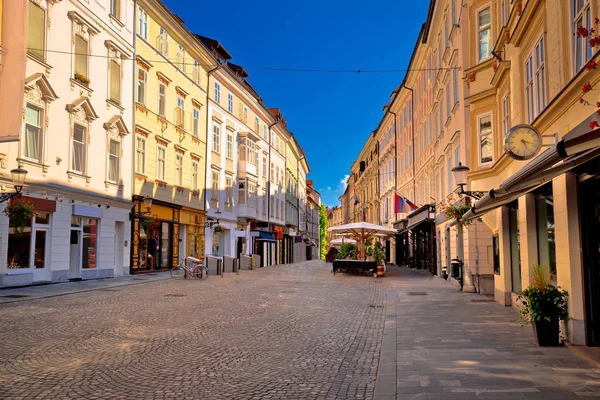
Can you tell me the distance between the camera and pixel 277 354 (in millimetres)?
7879

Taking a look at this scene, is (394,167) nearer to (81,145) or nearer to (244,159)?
(244,159)

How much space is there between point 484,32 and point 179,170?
780 inches

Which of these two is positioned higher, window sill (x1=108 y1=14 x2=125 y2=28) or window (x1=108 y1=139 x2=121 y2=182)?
window sill (x1=108 y1=14 x2=125 y2=28)

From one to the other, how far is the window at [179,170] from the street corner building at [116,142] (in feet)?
0.44

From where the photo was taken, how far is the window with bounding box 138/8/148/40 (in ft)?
91.0

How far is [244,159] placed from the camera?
42875mm

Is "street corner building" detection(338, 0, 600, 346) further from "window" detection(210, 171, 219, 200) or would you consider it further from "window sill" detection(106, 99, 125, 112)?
"window sill" detection(106, 99, 125, 112)

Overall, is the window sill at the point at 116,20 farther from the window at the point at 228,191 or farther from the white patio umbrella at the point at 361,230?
the window at the point at 228,191

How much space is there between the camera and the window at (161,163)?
2991 centimetres

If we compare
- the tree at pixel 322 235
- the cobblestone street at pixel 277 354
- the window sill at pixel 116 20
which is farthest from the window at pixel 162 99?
the tree at pixel 322 235

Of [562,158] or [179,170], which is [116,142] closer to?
[179,170]

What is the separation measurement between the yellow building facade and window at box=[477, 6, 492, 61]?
16694mm

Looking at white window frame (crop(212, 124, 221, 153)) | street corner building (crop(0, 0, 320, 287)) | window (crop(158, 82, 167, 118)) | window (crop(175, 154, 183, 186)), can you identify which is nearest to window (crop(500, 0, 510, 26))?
street corner building (crop(0, 0, 320, 287))

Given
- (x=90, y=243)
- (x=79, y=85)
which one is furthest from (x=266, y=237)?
(x=79, y=85)
